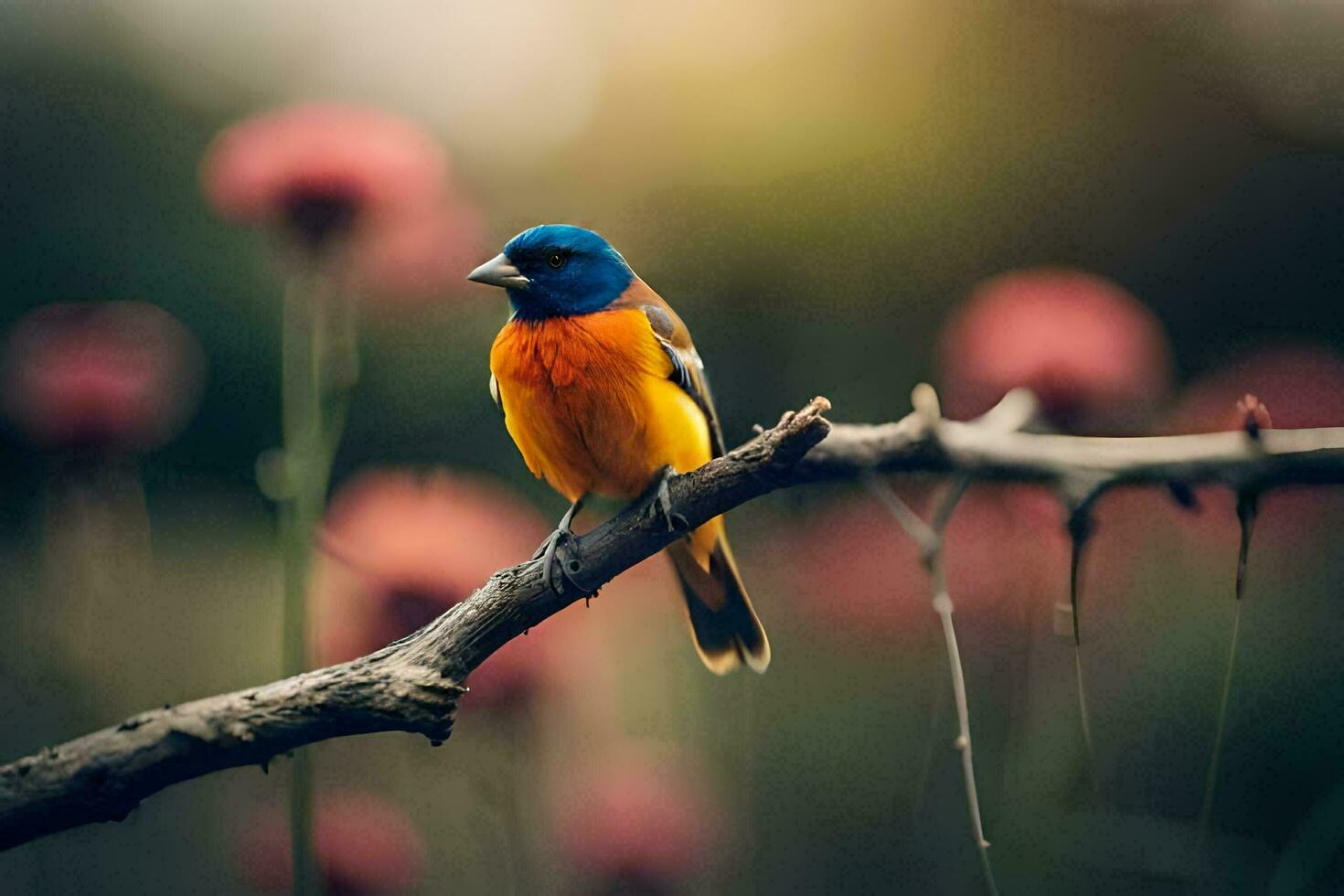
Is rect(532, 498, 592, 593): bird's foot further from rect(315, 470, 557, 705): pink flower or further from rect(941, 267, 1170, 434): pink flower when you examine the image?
rect(941, 267, 1170, 434): pink flower

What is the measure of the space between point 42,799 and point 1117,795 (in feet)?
2.70

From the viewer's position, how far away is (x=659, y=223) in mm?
1222

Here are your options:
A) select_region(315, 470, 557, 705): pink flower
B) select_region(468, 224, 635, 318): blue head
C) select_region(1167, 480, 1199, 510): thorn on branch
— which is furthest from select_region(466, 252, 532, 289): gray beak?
select_region(1167, 480, 1199, 510): thorn on branch

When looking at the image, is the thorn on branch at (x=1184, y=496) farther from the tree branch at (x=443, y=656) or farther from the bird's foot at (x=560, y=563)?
the bird's foot at (x=560, y=563)

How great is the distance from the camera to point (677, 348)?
820 mm

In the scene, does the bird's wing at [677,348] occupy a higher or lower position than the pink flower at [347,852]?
higher

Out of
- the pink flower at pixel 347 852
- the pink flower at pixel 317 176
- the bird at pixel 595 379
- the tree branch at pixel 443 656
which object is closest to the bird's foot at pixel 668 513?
the tree branch at pixel 443 656

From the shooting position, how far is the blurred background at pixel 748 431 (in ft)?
3.03

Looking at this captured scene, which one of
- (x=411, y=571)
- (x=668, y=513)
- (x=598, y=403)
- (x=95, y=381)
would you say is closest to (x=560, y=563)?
(x=668, y=513)

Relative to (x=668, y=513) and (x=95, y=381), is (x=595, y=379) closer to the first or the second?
(x=668, y=513)

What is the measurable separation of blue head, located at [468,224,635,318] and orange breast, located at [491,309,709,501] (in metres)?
0.01

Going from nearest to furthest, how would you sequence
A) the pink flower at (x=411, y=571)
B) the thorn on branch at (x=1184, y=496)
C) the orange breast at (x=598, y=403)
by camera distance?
1. the thorn on branch at (x=1184, y=496)
2. the orange breast at (x=598, y=403)
3. the pink flower at (x=411, y=571)

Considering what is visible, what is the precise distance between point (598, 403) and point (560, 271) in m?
0.11

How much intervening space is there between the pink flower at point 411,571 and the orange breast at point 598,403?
4.4 inches
